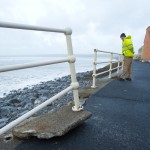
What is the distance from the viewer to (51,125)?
3.27 m

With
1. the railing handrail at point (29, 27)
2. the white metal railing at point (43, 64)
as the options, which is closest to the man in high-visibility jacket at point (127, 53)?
the white metal railing at point (43, 64)

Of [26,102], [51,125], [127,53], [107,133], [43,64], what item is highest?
[43,64]

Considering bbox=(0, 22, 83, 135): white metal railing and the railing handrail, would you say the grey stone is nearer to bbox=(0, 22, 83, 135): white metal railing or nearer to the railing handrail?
bbox=(0, 22, 83, 135): white metal railing

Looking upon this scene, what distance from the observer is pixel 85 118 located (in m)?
A: 3.67

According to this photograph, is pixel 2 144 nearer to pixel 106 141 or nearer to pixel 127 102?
pixel 106 141

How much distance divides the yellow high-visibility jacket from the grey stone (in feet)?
22.2

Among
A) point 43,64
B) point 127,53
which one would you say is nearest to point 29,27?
point 43,64

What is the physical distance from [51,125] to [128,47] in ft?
24.7

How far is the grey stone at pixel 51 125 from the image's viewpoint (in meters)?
3.07

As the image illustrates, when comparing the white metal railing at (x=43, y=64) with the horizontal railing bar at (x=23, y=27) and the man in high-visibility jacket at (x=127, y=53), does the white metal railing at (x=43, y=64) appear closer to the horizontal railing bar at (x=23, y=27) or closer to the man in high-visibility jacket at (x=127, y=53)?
the horizontal railing bar at (x=23, y=27)

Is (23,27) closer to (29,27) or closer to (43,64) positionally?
(29,27)

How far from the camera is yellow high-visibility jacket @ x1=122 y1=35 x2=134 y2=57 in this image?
10.1m

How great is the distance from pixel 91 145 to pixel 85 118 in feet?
2.35

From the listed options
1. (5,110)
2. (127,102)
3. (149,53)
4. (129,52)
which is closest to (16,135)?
(127,102)
